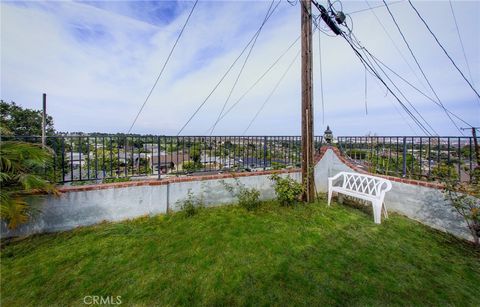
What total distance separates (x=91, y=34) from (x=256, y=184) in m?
5.95

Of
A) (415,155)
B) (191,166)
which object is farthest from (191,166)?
(415,155)

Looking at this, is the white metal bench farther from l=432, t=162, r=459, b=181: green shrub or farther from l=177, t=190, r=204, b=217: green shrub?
l=177, t=190, r=204, b=217: green shrub

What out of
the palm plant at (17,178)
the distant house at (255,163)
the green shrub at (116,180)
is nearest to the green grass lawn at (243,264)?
the palm plant at (17,178)

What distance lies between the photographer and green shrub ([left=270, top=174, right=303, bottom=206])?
5.00 metres

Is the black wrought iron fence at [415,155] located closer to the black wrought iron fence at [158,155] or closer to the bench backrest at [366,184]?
the bench backrest at [366,184]

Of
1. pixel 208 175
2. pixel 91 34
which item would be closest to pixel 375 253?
pixel 208 175

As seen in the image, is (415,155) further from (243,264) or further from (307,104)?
(243,264)

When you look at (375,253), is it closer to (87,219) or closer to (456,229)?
(456,229)

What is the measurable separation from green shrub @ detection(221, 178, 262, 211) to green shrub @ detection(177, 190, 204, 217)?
2.38ft

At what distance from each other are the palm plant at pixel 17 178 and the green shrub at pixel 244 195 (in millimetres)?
3313

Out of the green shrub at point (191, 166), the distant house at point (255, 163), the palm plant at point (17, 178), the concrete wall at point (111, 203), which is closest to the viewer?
the palm plant at point (17, 178)

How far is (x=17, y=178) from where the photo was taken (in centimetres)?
295

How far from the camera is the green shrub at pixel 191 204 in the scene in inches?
176

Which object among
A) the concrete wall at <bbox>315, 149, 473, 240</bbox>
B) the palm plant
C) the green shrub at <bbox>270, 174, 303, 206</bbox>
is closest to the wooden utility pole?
the green shrub at <bbox>270, 174, 303, 206</bbox>
